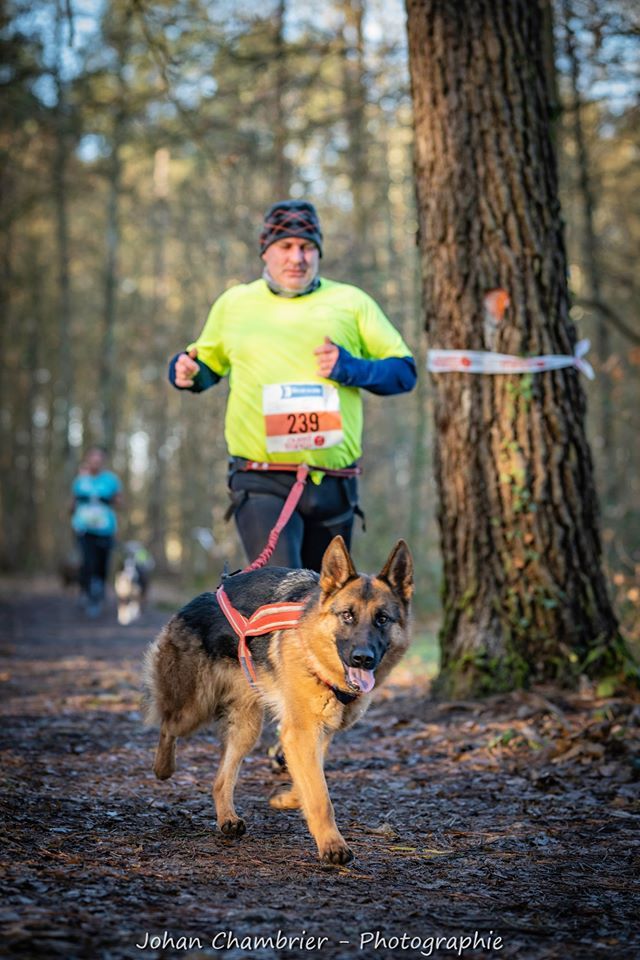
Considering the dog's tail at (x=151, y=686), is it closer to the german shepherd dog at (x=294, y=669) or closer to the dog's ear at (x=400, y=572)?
the german shepherd dog at (x=294, y=669)

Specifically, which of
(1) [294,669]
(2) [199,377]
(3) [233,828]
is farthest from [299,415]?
(3) [233,828]

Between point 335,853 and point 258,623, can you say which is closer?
point 335,853

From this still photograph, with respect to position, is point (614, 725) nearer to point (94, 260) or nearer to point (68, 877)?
point (68, 877)

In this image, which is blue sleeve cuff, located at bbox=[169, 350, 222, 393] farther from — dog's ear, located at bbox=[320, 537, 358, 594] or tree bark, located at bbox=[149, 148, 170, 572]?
tree bark, located at bbox=[149, 148, 170, 572]

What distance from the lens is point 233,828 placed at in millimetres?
4035

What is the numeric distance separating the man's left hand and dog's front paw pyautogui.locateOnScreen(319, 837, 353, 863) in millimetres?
2390

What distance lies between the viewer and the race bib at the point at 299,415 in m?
5.16

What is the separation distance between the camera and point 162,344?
30.1 m

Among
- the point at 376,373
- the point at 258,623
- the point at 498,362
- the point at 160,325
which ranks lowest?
the point at 258,623

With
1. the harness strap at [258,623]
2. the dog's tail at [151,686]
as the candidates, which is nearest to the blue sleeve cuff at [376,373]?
the harness strap at [258,623]

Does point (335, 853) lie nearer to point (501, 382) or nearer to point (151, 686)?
point (151, 686)

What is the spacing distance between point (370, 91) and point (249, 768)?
959 cm

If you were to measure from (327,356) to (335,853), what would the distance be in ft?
8.13

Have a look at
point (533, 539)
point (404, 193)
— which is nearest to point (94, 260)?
point (404, 193)
